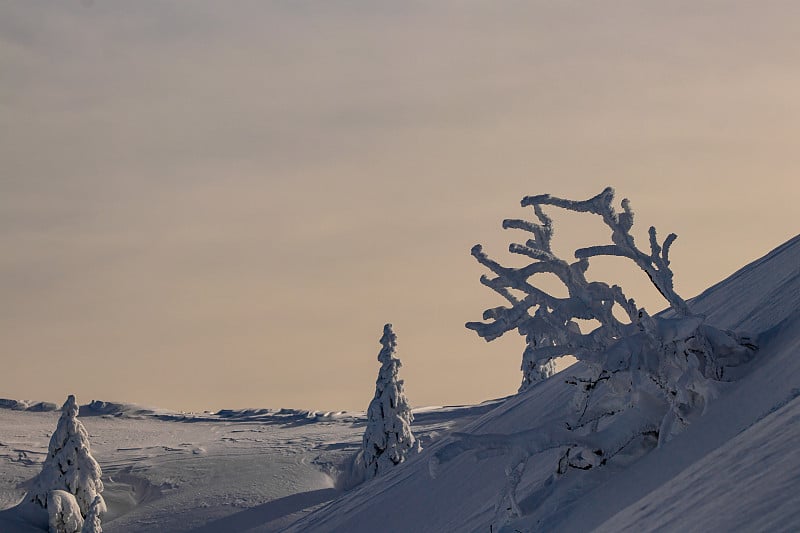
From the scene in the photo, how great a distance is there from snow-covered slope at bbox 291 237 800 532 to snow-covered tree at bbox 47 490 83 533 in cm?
3567

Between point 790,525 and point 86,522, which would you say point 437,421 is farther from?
point 790,525

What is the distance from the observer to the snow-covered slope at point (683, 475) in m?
4.68

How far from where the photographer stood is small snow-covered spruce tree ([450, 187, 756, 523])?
7773 mm

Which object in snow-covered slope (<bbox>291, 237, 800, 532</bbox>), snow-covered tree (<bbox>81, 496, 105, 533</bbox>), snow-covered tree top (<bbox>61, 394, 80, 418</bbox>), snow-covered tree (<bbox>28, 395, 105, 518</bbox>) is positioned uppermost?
snow-covered tree top (<bbox>61, 394, 80, 418</bbox>)

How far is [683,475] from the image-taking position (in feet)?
19.3

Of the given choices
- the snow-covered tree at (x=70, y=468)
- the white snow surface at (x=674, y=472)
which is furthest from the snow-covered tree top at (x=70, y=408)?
the white snow surface at (x=674, y=472)

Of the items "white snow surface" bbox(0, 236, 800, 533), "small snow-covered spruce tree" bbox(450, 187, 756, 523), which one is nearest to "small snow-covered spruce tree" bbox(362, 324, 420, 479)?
"white snow surface" bbox(0, 236, 800, 533)

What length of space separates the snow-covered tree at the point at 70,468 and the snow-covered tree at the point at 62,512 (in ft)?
2.11

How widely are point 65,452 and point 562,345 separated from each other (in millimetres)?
43423

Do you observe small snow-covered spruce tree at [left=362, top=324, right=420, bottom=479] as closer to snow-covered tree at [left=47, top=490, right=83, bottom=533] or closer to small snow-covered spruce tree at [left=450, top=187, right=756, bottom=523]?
snow-covered tree at [left=47, top=490, right=83, bottom=533]

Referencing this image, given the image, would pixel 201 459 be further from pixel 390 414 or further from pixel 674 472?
pixel 674 472

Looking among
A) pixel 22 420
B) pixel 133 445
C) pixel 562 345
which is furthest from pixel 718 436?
pixel 22 420

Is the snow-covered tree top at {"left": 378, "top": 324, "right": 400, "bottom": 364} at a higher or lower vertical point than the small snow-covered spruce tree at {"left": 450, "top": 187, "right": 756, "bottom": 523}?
higher

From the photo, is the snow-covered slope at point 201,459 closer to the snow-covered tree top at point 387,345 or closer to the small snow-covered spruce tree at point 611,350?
the snow-covered tree top at point 387,345
